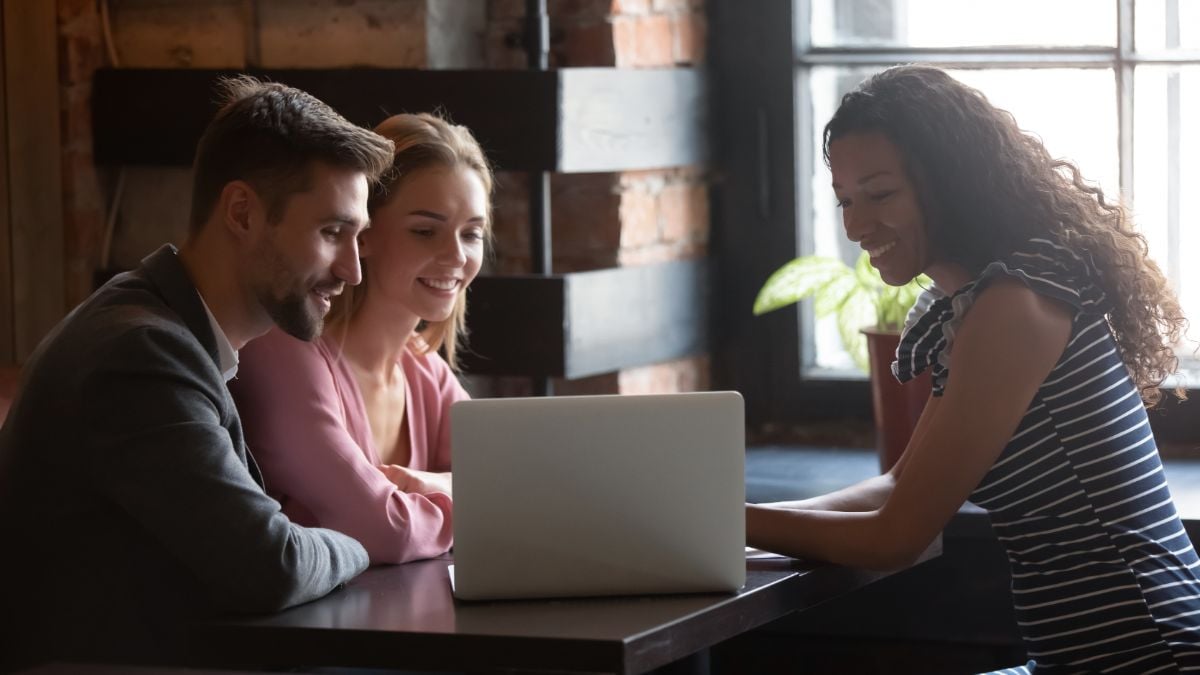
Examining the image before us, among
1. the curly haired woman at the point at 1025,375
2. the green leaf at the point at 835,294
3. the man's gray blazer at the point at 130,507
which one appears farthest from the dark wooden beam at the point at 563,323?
the man's gray blazer at the point at 130,507

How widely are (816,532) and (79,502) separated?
0.79m

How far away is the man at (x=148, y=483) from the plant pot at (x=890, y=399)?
98cm

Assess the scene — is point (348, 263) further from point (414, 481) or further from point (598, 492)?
point (598, 492)

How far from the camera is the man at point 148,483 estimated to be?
1665 mm

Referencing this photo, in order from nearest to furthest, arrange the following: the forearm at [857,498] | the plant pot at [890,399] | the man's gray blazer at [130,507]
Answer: the man's gray blazer at [130,507], the forearm at [857,498], the plant pot at [890,399]

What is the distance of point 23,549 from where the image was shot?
1.74m

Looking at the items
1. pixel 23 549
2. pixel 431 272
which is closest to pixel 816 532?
pixel 431 272

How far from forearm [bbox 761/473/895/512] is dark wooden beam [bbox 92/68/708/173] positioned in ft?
2.40

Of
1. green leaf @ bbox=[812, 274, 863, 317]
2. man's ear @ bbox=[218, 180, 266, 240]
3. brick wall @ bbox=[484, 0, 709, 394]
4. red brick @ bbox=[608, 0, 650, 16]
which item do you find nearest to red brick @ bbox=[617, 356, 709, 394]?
brick wall @ bbox=[484, 0, 709, 394]

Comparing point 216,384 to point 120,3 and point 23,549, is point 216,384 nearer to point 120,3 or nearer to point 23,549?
point 23,549

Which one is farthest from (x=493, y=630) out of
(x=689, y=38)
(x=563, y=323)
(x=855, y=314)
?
(x=689, y=38)

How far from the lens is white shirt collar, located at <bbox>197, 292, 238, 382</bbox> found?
1.83 meters

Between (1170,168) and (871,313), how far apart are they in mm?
591

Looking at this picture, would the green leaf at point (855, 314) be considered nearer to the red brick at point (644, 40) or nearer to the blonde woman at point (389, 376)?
the red brick at point (644, 40)
